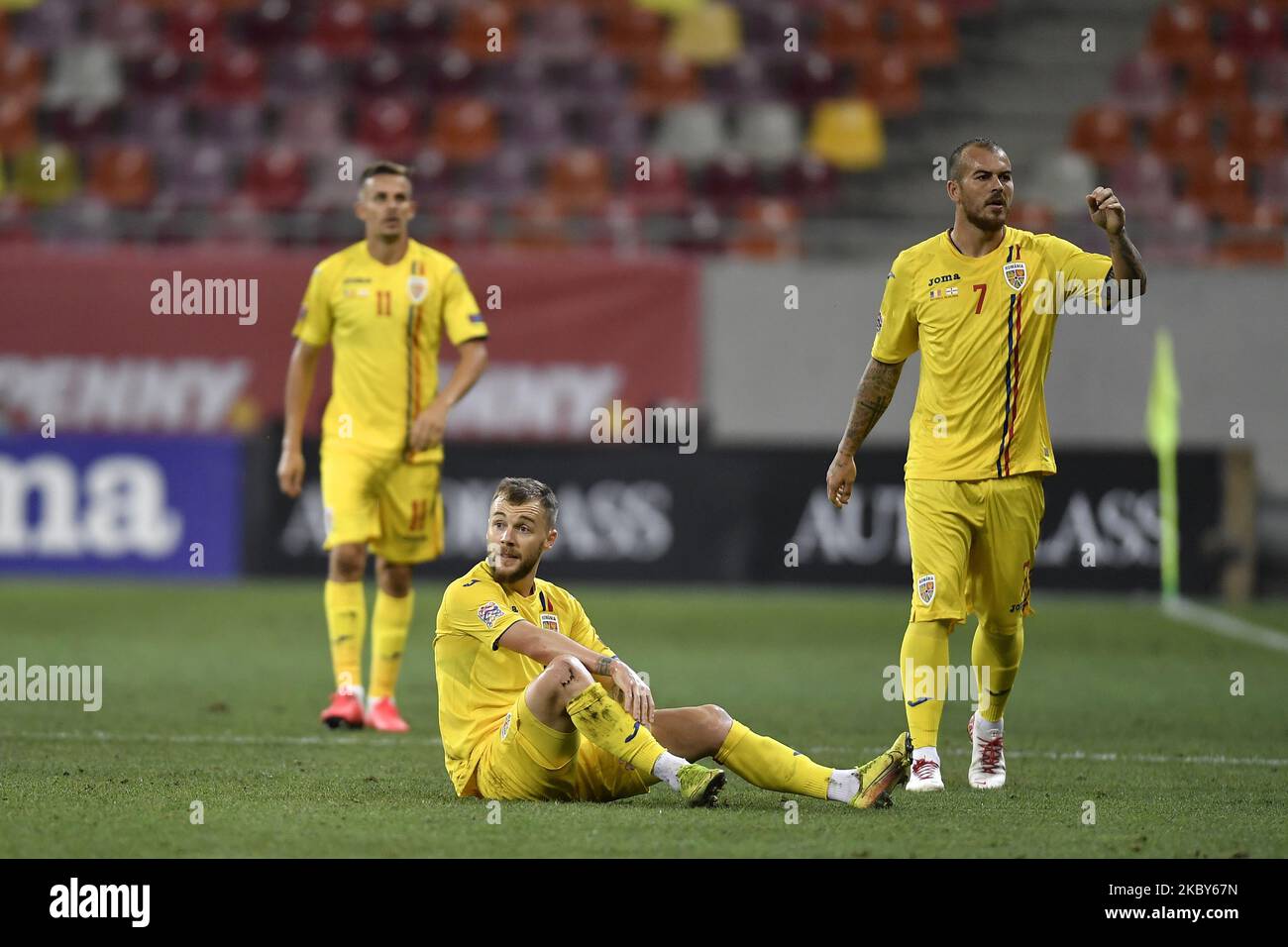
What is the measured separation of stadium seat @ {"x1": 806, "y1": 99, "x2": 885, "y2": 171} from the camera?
19234 mm

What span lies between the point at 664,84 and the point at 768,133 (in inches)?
46.9

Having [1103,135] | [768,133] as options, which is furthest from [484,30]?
[1103,135]

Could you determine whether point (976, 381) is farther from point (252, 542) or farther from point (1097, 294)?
point (252, 542)

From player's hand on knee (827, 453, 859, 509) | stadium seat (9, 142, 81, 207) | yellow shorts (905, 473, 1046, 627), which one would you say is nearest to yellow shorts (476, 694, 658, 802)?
yellow shorts (905, 473, 1046, 627)

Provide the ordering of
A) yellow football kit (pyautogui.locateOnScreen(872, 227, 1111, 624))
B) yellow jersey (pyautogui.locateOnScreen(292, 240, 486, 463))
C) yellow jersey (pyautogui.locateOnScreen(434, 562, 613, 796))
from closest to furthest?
1. yellow jersey (pyautogui.locateOnScreen(434, 562, 613, 796))
2. yellow football kit (pyautogui.locateOnScreen(872, 227, 1111, 624))
3. yellow jersey (pyautogui.locateOnScreen(292, 240, 486, 463))

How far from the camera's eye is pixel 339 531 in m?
8.92

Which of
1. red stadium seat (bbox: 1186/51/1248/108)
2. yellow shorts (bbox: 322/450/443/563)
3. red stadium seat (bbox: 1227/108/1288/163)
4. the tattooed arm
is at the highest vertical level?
red stadium seat (bbox: 1186/51/1248/108)

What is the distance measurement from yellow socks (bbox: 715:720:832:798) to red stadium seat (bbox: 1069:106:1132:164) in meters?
13.9

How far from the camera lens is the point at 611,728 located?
19.5 ft

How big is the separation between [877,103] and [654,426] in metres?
4.74

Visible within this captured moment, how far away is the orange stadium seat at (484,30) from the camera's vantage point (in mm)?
19938

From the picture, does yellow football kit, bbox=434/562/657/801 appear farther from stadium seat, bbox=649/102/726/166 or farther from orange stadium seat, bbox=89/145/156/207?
orange stadium seat, bbox=89/145/156/207

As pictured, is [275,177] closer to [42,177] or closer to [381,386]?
[42,177]
